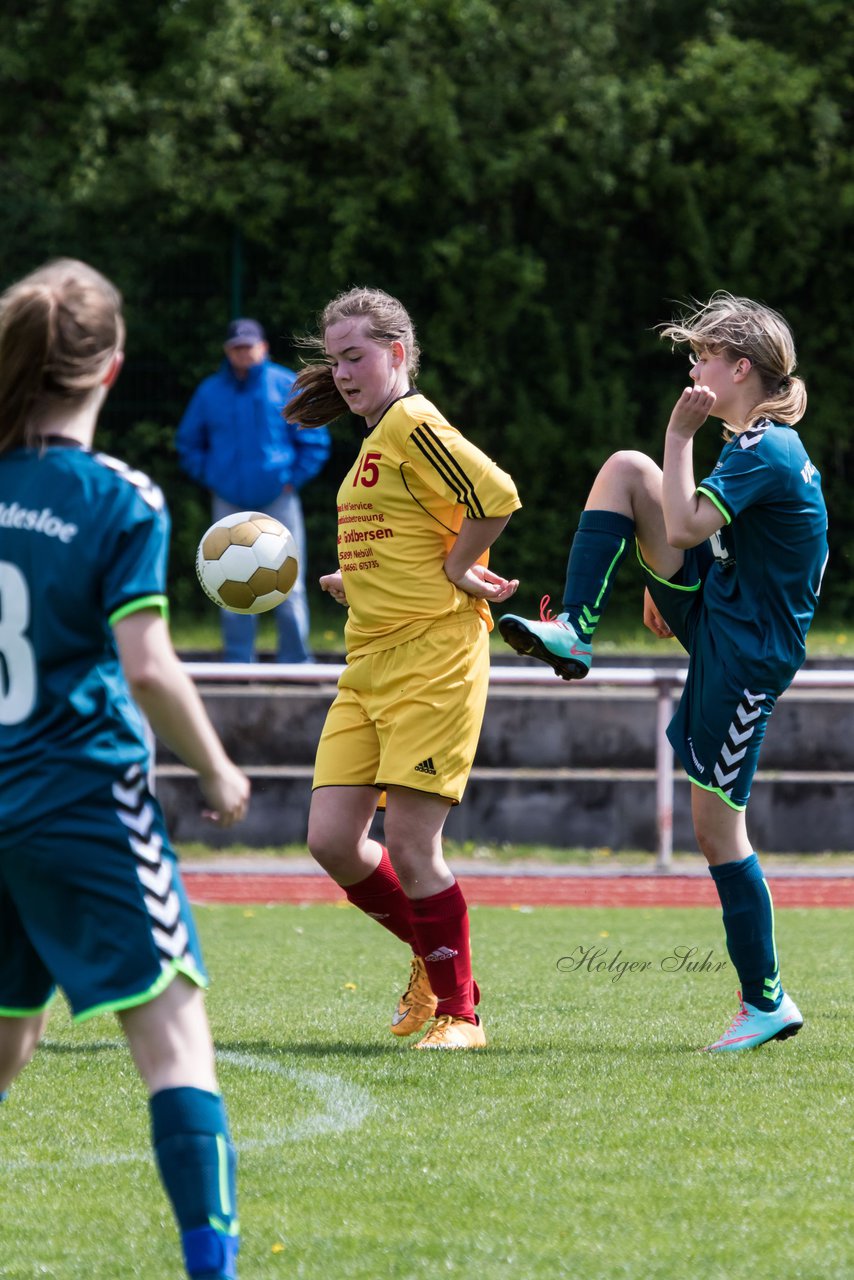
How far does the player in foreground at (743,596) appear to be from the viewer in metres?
4.88

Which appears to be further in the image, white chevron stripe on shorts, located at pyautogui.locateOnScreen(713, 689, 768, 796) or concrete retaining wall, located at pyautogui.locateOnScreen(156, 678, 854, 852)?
concrete retaining wall, located at pyautogui.locateOnScreen(156, 678, 854, 852)

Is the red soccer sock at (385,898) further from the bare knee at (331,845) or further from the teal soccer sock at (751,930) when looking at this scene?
the teal soccer sock at (751,930)

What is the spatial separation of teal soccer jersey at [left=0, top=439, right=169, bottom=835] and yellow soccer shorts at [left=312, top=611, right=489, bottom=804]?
2.10 metres

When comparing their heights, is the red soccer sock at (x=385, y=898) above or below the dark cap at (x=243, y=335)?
below

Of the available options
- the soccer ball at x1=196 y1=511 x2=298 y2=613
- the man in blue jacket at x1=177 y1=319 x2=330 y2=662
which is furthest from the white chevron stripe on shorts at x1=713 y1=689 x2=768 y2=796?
Result: the man in blue jacket at x1=177 y1=319 x2=330 y2=662

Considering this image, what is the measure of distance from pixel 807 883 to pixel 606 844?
Result: 4.76ft

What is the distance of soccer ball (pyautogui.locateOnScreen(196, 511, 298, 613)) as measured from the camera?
213 inches

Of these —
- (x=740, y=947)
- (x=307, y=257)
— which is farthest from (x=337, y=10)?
(x=740, y=947)

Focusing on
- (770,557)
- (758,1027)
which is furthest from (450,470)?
(758,1027)

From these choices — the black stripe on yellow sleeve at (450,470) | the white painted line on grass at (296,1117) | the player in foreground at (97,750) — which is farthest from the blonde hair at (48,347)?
the black stripe on yellow sleeve at (450,470)

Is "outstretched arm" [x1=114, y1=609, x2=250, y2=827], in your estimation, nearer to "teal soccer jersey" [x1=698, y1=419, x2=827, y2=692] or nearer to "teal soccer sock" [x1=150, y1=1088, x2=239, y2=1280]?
"teal soccer sock" [x1=150, y1=1088, x2=239, y2=1280]

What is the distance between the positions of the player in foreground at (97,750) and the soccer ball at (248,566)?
8.21ft

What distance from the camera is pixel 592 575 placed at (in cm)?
529

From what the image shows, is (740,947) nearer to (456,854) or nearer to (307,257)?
(456,854)
